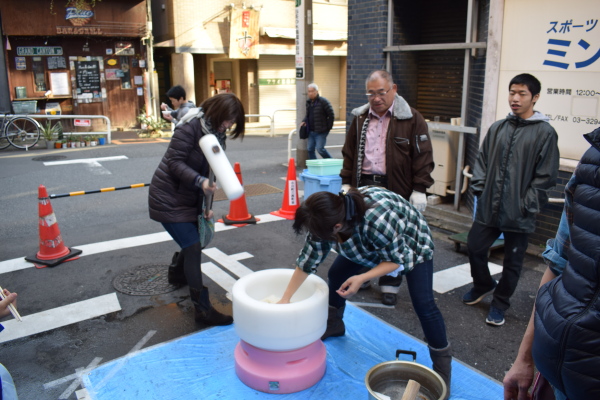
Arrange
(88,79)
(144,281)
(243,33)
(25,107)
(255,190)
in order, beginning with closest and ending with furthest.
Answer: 1. (144,281)
2. (255,190)
3. (25,107)
4. (88,79)
5. (243,33)

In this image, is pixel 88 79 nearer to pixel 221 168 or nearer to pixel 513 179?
pixel 221 168

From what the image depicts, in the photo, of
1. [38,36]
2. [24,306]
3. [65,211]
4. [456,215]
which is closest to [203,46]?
[38,36]

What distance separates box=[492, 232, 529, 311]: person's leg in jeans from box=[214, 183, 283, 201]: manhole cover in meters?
5.21

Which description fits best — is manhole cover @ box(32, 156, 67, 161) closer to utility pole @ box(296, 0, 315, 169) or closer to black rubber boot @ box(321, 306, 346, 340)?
utility pole @ box(296, 0, 315, 169)

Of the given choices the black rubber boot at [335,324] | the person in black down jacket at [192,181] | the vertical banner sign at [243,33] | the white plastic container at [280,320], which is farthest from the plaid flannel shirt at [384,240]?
the vertical banner sign at [243,33]

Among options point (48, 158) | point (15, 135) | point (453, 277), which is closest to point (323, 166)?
point (453, 277)

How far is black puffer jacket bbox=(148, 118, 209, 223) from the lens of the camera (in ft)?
12.4

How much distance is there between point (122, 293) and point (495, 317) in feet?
11.3

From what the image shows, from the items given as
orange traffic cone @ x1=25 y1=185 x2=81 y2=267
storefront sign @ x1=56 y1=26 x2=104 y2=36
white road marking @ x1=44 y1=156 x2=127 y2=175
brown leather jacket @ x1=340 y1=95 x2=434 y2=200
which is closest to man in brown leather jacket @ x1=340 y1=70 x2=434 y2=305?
brown leather jacket @ x1=340 y1=95 x2=434 y2=200

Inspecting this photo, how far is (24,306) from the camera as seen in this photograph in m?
4.54

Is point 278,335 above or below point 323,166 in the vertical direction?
below

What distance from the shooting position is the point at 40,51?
50.5 feet

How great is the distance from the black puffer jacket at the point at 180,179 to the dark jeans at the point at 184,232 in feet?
0.16

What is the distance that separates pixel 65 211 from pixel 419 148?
19.3 feet
